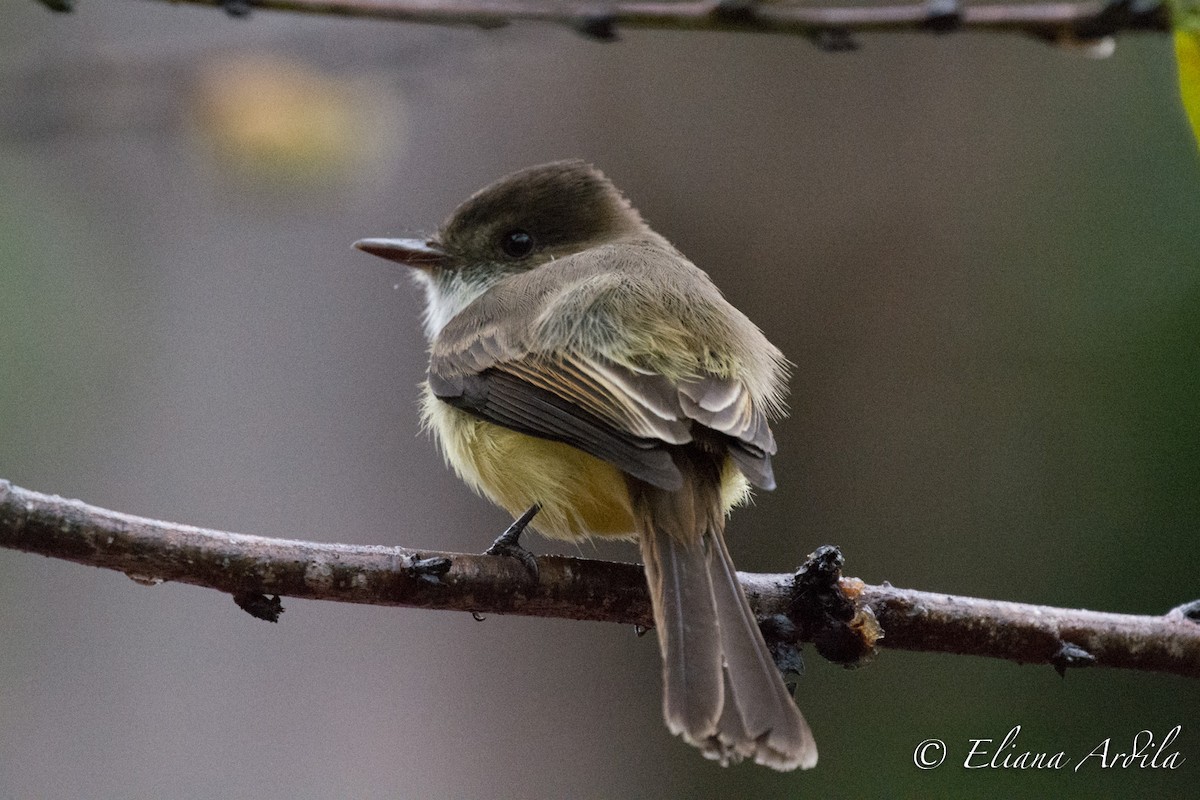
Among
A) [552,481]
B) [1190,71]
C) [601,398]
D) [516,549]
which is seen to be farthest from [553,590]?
[1190,71]

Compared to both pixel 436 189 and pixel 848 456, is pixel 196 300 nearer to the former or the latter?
pixel 436 189

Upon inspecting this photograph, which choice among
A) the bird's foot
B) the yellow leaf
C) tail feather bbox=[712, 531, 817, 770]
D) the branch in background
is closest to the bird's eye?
the bird's foot

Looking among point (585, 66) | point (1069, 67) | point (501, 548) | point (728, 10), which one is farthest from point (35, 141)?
point (1069, 67)

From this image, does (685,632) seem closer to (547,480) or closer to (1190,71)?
(547,480)

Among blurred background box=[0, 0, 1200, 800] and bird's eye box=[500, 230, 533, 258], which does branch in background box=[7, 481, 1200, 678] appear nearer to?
blurred background box=[0, 0, 1200, 800]

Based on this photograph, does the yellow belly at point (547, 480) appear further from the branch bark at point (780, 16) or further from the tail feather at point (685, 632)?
the branch bark at point (780, 16)

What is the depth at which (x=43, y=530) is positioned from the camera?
2590 millimetres

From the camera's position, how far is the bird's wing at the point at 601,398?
313cm

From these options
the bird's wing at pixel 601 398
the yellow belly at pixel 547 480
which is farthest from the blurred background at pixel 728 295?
the yellow belly at pixel 547 480

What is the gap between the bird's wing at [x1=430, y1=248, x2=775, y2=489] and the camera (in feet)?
10.3

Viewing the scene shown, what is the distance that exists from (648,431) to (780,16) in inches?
68.5

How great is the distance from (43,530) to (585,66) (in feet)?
17.5

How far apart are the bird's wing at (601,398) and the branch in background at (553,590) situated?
0.33 m

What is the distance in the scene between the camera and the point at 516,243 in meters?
4.61
